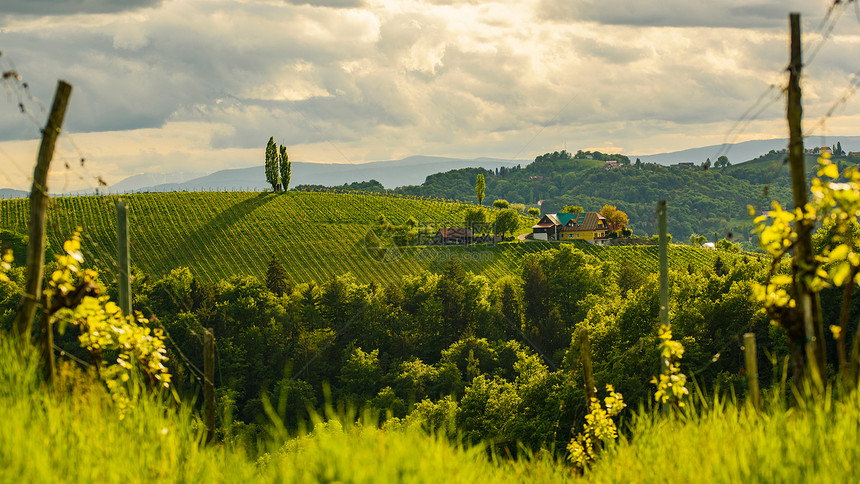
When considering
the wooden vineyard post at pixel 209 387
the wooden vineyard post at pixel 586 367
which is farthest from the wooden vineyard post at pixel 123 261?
the wooden vineyard post at pixel 586 367

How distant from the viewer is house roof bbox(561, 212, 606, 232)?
110625 millimetres

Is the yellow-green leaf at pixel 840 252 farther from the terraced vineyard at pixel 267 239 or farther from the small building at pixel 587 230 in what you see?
the small building at pixel 587 230

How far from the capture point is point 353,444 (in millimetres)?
5809

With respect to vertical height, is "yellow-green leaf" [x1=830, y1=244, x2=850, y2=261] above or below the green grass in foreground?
above

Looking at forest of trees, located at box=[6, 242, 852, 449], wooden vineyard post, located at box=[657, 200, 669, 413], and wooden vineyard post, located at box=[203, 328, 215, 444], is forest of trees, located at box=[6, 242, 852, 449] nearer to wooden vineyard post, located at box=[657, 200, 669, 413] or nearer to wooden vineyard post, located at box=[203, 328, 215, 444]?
wooden vineyard post, located at box=[657, 200, 669, 413]

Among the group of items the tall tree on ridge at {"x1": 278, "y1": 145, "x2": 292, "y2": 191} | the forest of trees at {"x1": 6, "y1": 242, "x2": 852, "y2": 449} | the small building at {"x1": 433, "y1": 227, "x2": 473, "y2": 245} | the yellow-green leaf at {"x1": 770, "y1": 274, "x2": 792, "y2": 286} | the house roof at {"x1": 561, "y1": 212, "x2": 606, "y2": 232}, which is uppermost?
the tall tree on ridge at {"x1": 278, "y1": 145, "x2": 292, "y2": 191}

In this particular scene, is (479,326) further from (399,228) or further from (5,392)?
(5,392)

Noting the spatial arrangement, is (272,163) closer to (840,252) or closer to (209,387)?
(209,387)

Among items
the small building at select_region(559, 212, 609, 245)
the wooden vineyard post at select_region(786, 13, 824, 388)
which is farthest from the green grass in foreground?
the small building at select_region(559, 212, 609, 245)

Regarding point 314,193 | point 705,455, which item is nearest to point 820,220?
point 705,455

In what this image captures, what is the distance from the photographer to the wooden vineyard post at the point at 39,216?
312 inches

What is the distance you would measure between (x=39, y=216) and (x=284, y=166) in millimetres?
104913

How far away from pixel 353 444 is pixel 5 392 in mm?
3798

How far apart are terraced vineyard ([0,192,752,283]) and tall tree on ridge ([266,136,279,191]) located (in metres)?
3.02
